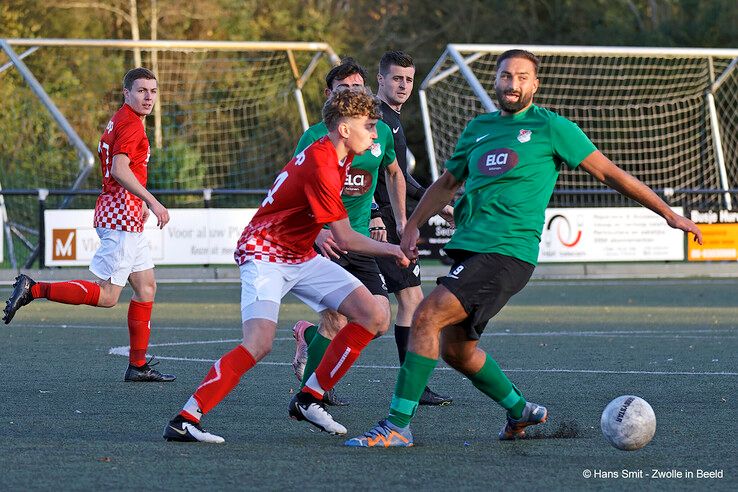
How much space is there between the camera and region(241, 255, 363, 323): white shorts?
21.0ft

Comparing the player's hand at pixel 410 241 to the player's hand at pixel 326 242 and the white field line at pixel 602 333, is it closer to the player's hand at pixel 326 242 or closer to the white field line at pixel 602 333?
the player's hand at pixel 326 242

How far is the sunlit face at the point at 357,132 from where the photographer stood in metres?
6.46

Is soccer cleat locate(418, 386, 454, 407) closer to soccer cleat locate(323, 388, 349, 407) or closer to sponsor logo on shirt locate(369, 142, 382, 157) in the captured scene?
soccer cleat locate(323, 388, 349, 407)

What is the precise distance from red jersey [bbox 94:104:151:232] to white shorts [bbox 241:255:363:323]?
275cm

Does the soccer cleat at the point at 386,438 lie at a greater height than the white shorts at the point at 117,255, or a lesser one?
lesser

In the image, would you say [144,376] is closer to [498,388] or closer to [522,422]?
[498,388]

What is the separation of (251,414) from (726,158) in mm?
27848

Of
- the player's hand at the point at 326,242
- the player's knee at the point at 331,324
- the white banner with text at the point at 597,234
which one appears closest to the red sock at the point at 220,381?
the player's hand at the point at 326,242

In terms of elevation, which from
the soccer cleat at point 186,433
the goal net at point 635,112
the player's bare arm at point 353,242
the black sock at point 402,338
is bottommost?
the soccer cleat at point 186,433

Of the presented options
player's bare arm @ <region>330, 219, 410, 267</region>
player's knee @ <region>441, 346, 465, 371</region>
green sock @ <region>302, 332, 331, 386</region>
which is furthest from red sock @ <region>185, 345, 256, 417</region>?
green sock @ <region>302, 332, 331, 386</region>

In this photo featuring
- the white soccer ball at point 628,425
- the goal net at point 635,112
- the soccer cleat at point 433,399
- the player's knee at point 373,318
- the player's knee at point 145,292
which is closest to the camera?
the white soccer ball at point 628,425

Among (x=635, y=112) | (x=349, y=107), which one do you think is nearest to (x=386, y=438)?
(x=349, y=107)

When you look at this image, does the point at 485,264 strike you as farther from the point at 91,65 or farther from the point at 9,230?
the point at 91,65

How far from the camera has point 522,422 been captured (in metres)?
6.46
